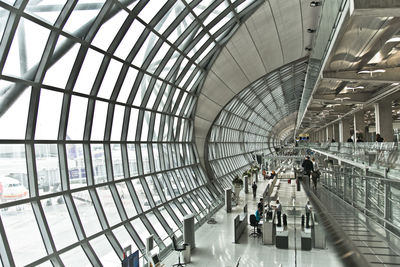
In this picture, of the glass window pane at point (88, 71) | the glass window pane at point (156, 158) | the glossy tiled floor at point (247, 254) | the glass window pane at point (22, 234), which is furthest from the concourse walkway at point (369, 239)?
the glass window pane at point (156, 158)

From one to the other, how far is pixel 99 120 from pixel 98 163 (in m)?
1.85

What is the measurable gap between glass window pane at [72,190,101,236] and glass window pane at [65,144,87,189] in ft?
1.38

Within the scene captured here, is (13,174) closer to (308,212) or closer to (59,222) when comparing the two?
(59,222)

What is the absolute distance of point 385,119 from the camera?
103 feet

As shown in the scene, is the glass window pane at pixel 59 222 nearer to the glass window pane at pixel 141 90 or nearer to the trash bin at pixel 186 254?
the trash bin at pixel 186 254

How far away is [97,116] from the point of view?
15.3 meters

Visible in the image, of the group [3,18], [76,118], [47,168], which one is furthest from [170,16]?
[47,168]

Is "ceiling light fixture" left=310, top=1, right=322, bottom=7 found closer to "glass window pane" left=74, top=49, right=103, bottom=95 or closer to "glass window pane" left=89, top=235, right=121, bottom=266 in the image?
"glass window pane" left=74, top=49, right=103, bottom=95

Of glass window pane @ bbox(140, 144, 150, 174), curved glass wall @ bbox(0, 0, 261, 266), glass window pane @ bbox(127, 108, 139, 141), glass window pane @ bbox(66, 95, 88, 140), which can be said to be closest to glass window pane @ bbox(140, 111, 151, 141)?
curved glass wall @ bbox(0, 0, 261, 266)

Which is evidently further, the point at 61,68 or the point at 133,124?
the point at 133,124

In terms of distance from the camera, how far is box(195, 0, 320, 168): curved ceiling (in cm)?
2134

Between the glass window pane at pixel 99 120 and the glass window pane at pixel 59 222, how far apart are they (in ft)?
12.2

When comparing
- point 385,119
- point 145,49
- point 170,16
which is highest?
point 170,16

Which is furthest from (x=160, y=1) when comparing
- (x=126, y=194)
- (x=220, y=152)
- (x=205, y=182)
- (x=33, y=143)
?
(x=220, y=152)
